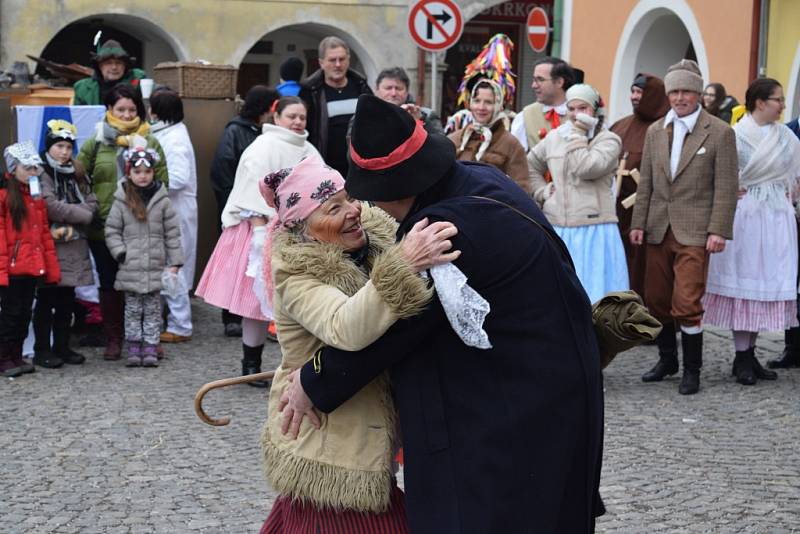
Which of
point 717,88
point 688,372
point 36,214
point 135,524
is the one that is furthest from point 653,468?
point 717,88

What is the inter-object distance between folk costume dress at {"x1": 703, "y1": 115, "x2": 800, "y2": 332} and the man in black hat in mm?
5279

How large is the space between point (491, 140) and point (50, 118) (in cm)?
344

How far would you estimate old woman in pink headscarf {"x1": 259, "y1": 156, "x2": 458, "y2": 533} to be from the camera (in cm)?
339

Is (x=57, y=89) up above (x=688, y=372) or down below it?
above

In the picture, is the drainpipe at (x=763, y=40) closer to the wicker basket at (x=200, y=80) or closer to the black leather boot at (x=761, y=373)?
the wicker basket at (x=200, y=80)

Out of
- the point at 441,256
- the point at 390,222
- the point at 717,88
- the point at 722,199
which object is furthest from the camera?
the point at 717,88

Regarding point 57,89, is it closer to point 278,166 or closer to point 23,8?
point 278,166

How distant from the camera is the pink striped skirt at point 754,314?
8195 mm

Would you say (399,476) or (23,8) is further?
(23,8)

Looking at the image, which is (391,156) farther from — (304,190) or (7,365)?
(7,365)

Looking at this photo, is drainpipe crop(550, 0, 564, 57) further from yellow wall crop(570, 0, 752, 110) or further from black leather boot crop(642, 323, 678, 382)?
black leather boot crop(642, 323, 678, 382)

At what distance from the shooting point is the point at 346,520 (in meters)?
→ 3.50

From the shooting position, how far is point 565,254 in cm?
329

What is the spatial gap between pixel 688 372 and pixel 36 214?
4.33 metres
